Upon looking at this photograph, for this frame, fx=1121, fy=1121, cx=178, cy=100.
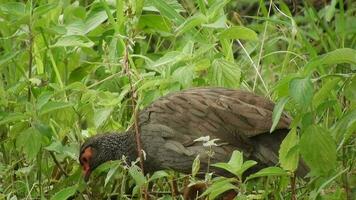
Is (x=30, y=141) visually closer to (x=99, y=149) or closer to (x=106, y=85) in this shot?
(x=99, y=149)

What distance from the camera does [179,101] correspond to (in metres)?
5.66

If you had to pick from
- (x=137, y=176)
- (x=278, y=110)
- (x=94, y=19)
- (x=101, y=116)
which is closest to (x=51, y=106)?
(x=101, y=116)

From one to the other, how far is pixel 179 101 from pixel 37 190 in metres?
0.88

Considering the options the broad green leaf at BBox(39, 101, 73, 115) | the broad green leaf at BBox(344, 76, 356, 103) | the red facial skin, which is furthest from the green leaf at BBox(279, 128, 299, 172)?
the red facial skin

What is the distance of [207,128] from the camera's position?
5539 millimetres

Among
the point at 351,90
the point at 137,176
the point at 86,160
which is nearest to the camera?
the point at 351,90

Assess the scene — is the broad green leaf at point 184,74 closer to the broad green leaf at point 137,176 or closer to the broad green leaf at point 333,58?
the broad green leaf at point 137,176

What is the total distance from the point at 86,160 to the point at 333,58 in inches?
73.2

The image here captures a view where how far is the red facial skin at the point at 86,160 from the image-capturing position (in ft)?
19.1

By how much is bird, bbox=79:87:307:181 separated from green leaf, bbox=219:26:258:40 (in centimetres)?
27

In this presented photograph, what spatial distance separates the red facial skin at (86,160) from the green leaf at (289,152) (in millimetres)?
1343

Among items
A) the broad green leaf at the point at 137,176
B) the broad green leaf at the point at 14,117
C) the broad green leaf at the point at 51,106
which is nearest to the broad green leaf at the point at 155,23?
the broad green leaf at the point at 51,106

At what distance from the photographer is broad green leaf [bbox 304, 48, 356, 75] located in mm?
4375

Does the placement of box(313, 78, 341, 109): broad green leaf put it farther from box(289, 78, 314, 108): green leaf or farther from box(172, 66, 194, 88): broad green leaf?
box(172, 66, 194, 88): broad green leaf
